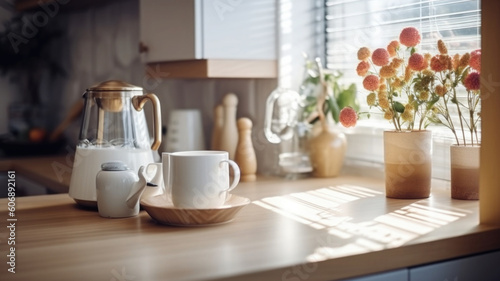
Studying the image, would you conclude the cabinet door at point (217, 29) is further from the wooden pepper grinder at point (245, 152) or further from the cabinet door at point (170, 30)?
the wooden pepper grinder at point (245, 152)

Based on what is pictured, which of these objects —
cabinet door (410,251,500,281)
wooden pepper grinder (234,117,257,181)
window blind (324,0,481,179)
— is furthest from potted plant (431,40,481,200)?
wooden pepper grinder (234,117,257,181)

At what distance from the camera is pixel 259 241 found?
44.5 inches

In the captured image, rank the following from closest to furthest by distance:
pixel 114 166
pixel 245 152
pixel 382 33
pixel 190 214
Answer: pixel 190 214 → pixel 114 166 → pixel 382 33 → pixel 245 152

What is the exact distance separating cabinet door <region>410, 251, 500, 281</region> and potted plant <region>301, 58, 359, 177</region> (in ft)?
2.48

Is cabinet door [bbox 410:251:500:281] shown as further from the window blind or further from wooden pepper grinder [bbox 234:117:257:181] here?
wooden pepper grinder [bbox 234:117:257:181]

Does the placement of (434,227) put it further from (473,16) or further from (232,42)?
(232,42)

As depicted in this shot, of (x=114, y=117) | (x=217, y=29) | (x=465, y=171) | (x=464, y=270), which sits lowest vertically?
(x=464, y=270)

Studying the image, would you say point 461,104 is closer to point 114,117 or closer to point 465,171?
point 465,171

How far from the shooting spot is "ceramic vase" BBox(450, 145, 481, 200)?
1.47 meters

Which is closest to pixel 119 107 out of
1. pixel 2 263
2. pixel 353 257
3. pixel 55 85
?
pixel 2 263

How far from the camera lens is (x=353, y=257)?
3.40 feet

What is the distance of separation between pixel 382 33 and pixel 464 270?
91 cm

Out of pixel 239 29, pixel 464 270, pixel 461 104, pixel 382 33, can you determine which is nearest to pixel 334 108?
pixel 382 33

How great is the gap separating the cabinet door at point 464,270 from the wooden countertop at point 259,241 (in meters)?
0.01
